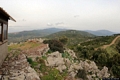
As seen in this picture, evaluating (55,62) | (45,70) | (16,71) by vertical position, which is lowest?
(45,70)

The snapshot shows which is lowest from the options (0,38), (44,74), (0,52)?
→ (44,74)

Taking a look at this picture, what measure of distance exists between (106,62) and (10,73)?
27.6 metres

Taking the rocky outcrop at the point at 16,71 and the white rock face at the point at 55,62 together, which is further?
the white rock face at the point at 55,62

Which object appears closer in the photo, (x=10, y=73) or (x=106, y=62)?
(x=10, y=73)

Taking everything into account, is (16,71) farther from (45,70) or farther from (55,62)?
(55,62)

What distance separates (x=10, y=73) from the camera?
11.2 metres

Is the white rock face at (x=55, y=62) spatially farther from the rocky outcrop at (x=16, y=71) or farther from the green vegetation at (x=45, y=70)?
the rocky outcrop at (x=16, y=71)

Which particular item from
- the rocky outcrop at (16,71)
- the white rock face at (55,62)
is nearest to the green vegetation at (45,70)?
the white rock face at (55,62)

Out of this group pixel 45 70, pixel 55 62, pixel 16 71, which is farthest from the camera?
pixel 55 62

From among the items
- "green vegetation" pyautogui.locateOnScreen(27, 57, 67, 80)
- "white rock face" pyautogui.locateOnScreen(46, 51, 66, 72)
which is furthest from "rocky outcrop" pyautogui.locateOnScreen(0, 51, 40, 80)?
"white rock face" pyautogui.locateOnScreen(46, 51, 66, 72)

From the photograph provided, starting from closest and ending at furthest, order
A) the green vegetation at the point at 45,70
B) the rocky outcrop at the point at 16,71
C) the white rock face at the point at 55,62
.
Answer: the rocky outcrop at the point at 16,71 → the green vegetation at the point at 45,70 → the white rock face at the point at 55,62

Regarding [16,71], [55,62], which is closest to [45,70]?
[55,62]

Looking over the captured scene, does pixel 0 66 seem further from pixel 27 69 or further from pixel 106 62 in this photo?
pixel 106 62

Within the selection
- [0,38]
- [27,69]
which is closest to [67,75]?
[27,69]
